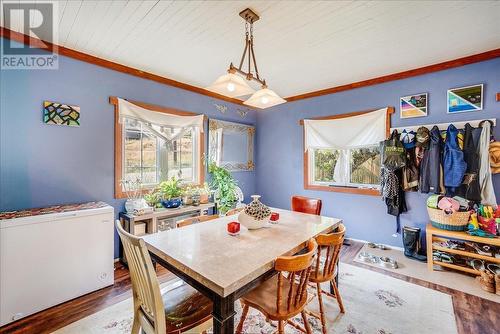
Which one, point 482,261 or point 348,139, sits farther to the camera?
point 348,139

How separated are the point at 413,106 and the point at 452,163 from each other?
3.02 feet

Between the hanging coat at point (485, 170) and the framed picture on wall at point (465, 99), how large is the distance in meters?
0.28

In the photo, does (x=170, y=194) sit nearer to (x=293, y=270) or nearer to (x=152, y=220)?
(x=152, y=220)

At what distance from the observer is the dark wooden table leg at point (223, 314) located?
1037mm

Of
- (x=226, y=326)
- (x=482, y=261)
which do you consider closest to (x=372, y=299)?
(x=482, y=261)

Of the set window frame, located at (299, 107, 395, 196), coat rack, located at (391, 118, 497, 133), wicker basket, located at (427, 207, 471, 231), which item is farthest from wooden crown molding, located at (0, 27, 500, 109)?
wicker basket, located at (427, 207, 471, 231)

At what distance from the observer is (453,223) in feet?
8.35

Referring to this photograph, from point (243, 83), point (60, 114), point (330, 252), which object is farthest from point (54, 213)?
point (330, 252)

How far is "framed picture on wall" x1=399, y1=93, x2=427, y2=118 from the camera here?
2986 mm

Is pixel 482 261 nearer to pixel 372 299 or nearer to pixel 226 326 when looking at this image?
pixel 372 299

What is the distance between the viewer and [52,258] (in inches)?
76.7

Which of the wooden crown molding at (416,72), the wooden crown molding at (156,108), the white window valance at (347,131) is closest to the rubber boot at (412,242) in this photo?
the white window valance at (347,131)

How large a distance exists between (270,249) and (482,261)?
110 inches

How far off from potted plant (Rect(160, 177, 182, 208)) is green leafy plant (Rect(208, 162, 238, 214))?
0.68m
